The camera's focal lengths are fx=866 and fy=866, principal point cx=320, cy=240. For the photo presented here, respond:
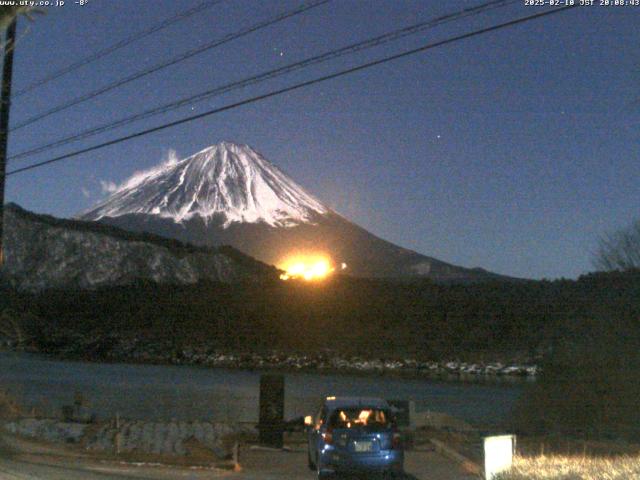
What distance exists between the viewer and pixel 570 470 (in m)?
10.9

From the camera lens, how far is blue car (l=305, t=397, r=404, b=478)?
1400cm

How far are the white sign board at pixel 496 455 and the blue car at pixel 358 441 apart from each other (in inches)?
110

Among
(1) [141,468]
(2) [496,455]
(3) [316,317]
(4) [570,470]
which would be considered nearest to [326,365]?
(3) [316,317]

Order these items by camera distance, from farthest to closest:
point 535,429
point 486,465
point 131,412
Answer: point 131,412 → point 535,429 → point 486,465

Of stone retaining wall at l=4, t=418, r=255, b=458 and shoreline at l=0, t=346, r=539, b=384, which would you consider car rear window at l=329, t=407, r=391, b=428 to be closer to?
stone retaining wall at l=4, t=418, r=255, b=458

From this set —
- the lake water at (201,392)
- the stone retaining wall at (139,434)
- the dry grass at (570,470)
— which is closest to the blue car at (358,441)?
the dry grass at (570,470)

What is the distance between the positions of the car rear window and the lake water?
22.3 meters

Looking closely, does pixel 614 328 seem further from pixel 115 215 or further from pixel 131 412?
pixel 115 215

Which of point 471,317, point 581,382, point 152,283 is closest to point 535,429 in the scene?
point 581,382

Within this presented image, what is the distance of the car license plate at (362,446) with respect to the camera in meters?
14.0

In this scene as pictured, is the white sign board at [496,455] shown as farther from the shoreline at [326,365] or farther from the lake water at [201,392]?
the shoreline at [326,365]

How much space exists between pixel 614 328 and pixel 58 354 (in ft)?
298

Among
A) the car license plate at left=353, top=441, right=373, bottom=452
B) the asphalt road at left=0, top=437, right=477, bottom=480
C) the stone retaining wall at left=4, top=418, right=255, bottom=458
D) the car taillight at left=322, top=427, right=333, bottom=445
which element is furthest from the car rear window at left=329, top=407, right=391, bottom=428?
the stone retaining wall at left=4, top=418, right=255, bottom=458

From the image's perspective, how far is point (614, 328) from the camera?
29141 millimetres
